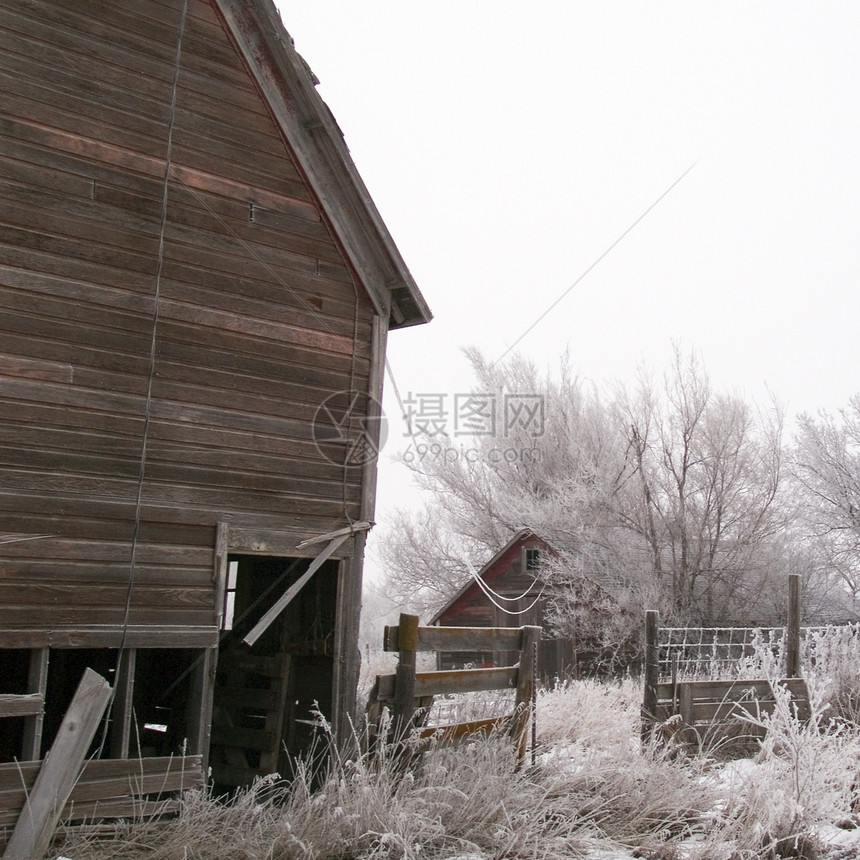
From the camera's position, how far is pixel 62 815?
618 cm

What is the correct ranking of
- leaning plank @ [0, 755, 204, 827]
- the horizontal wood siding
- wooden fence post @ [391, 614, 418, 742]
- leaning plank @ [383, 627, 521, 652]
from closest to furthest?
leaning plank @ [0, 755, 204, 827] < the horizontal wood siding < wooden fence post @ [391, 614, 418, 742] < leaning plank @ [383, 627, 521, 652]

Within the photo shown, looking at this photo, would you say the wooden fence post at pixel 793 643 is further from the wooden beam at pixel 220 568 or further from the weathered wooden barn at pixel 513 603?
the weathered wooden barn at pixel 513 603

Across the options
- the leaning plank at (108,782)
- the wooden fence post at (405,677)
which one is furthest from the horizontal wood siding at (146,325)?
the wooden fence post at (405,677)

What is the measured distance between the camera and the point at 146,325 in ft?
23.1

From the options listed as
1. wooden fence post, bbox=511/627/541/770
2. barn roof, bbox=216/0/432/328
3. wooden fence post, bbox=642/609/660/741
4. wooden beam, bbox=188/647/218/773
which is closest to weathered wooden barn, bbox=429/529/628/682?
wooden fence post, bbox=642/609/660/741

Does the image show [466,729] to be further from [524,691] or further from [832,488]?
[832,488]

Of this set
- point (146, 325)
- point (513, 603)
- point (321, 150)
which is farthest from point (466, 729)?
point (513, 603)

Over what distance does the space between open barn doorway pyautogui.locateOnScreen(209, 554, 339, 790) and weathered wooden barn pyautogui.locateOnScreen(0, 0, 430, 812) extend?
3.7 inches

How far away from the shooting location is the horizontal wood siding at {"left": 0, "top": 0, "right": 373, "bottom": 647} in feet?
21.2

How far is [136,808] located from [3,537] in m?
2.10

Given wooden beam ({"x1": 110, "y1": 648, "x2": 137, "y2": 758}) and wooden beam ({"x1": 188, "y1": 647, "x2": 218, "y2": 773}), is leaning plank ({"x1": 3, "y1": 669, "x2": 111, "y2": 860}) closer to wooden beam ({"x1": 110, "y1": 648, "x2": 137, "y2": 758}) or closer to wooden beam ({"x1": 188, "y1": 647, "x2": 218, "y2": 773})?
wooden beam ({"x1": 110, "y1": 648, "x2": 137, "y2": 758})

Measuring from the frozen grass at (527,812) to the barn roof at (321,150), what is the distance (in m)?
4.06

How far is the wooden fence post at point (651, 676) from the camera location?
964 cm

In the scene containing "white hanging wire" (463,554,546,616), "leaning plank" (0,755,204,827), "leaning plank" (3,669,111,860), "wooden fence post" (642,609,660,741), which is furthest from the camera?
"wooden fence post" (642,609,660,741)
